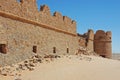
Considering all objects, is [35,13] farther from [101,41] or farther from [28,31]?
[101,41]

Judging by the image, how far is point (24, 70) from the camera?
1179 cm

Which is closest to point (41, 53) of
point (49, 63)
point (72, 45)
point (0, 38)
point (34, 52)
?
point (34, 52)

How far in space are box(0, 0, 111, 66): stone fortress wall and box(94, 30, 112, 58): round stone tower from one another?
10.0 metres

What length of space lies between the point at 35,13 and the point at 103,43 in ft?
52.0

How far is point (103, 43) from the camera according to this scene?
29.2 meters

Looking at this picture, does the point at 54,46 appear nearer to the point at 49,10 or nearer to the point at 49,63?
the point at 49,10

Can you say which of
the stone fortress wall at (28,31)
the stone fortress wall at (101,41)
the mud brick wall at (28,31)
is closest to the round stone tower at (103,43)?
the stone fortress wall at (101,41)

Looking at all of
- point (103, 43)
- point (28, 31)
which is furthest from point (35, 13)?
point (103, 43)

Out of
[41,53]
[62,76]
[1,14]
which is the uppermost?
[1,14]

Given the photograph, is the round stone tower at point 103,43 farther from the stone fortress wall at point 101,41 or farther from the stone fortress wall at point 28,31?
the stone fortress wall at point 28,31

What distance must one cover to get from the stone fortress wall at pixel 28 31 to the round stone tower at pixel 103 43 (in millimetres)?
10009

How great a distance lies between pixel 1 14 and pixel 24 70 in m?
2.89

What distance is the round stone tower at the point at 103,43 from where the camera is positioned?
2897 cm

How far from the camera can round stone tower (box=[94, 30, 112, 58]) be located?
29.0 meters
